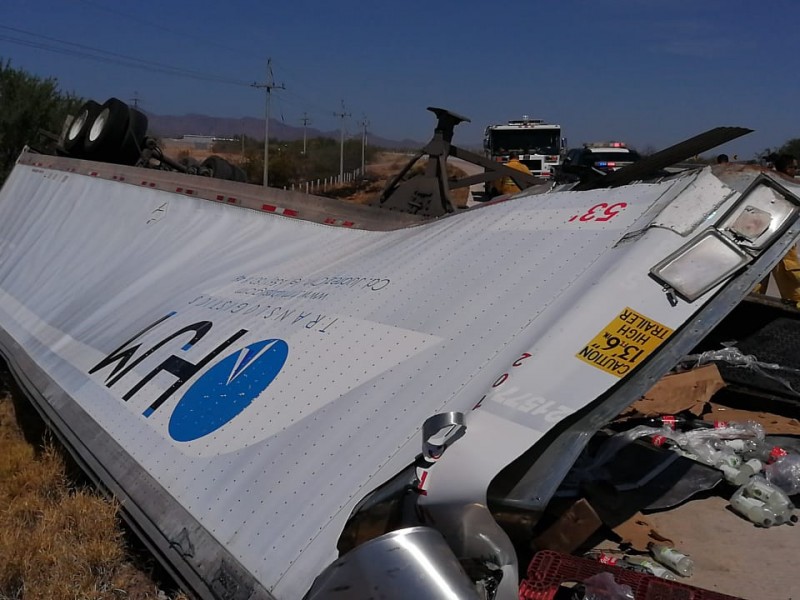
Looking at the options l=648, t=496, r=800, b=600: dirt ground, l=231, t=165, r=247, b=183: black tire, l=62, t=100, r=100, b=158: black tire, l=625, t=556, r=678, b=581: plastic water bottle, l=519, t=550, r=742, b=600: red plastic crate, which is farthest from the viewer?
l=62, t=100, r=100, b=158: black tire

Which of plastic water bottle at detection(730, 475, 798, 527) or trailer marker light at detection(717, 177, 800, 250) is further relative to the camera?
plastic water bottle at detection(730, 475, 798, 527)

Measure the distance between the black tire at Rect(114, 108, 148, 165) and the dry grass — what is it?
21.3 ft

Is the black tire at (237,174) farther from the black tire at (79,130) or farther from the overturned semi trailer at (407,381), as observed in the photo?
the overturned semi trailer at (407,381)

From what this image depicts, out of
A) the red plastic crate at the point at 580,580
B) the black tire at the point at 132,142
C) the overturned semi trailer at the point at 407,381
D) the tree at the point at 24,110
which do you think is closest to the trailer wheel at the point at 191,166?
the black tire at the point at 132,142

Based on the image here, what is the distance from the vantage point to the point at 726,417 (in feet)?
18.2

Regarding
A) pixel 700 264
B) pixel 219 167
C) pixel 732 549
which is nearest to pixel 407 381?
pixel 700 264

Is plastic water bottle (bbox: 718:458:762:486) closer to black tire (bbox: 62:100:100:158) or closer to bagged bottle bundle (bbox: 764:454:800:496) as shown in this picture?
bagged bottle bundle (bbox: 764:454:800:496)

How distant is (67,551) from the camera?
11.3ft

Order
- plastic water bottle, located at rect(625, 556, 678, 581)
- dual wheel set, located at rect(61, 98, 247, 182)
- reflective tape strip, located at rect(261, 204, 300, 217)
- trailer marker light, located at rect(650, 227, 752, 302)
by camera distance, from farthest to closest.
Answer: dual wheel set, located at rect(61, 98, 247, 182) → reflective tape strip, located at rect(261, 204, 300, 217) → plastic water bottle, located at rect(625, 556, 678, 581) → trailer marker light, located at rect(650, 227, 752, 302)

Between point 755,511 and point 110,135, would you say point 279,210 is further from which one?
point 110,135

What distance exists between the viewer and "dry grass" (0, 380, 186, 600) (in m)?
3.23

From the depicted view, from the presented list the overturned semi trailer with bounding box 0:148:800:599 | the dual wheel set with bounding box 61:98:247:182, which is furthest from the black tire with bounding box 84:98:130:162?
the overturned semi trailer with bounding box 0:148:800:599

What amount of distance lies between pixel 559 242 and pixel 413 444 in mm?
1227

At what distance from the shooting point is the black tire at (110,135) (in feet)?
32.4
